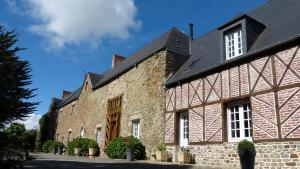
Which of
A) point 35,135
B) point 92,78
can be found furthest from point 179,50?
point 35,135

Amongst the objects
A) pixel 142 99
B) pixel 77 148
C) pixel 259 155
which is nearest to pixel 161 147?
pixel 142 99

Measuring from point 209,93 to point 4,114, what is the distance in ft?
24.4

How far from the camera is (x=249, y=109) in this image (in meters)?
9.16

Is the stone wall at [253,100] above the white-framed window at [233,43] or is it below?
below

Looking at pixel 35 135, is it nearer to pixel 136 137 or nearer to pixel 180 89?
pixel 136 137

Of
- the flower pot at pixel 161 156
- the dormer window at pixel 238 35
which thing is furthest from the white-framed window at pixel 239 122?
the flower pot at pixel 161 156

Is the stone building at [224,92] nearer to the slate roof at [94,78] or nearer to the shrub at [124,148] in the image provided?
the shrub at [124,148]

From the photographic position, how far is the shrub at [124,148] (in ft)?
42.0

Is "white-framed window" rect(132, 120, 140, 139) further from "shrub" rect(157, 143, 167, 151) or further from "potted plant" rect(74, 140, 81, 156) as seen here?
"potted plant" rect(74, 140, 81, 156)

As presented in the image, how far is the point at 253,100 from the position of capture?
345 inches

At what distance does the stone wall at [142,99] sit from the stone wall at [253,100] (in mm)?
1045

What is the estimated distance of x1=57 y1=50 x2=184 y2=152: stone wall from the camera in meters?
12.9

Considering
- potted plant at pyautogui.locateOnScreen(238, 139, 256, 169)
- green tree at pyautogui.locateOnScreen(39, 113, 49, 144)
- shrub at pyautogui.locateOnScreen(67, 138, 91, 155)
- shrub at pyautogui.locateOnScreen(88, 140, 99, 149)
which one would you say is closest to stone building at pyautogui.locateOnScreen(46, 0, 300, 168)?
potted plant at pyautogui.locateOnScreen(238, 139, 256, 169)

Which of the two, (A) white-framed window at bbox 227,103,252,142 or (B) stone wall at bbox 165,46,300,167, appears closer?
(B) stone wall at bbox 165,46,300,167
